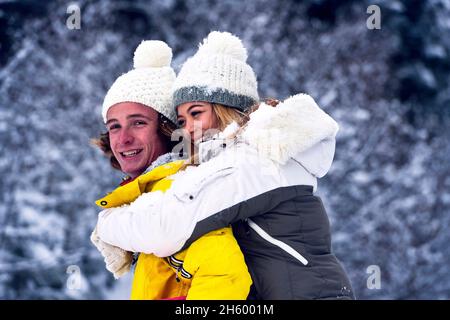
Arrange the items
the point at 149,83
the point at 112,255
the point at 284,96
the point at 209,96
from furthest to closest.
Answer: the point at 284,96, the point at 149,83, the point at 209,96, the point at 112,255

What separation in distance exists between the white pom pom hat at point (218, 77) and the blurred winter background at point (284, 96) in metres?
4.61

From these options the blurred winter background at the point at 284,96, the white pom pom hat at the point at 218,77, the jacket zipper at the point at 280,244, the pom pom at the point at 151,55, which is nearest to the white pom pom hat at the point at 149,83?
the pom pom at the point at 151,55

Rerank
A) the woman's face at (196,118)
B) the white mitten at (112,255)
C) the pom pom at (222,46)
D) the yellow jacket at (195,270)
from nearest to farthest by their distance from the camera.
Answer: the yellow jacket at (195,270) < the white mitten at (112,255) < the woman's face at (196,118) < the pom pom at (222,46)

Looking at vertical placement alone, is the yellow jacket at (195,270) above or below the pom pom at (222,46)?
below

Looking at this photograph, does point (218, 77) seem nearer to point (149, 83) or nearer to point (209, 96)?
point (209, 96)

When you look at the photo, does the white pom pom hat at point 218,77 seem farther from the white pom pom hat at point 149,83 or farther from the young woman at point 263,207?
the young woman at point 263,207

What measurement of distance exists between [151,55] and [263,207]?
94 cm

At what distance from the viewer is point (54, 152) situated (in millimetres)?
6664

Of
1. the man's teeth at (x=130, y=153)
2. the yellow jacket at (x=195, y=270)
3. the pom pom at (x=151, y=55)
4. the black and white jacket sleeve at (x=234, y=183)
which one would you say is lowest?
the yellow jacket at (x=195, y=270)

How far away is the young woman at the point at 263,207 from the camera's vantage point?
1.56 m

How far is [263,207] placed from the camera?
159cm

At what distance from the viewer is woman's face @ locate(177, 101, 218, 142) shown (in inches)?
75.5

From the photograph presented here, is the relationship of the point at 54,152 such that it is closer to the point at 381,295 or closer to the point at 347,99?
the point at 347,99

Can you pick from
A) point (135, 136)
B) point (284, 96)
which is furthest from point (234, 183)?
point (284, 96)
